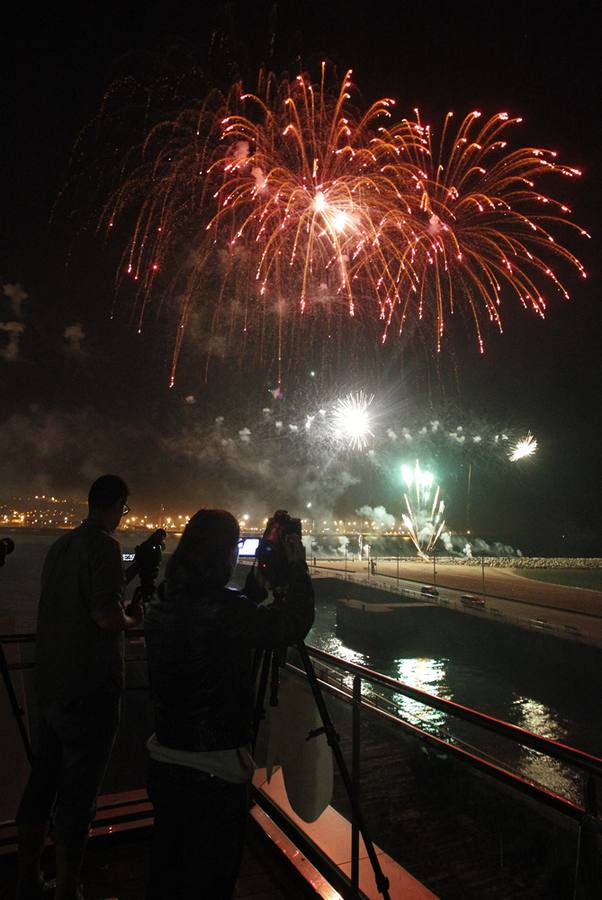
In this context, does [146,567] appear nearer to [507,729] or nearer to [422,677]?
[507,729]

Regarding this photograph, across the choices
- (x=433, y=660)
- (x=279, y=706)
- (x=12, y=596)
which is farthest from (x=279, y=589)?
(x=12, y=596)

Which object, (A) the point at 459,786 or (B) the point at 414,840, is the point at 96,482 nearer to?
(B) the point at 414,840

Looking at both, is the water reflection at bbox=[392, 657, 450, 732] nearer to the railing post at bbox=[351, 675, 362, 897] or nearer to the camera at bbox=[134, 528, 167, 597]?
the railing post at bbox=[351, 675, 362, 897]

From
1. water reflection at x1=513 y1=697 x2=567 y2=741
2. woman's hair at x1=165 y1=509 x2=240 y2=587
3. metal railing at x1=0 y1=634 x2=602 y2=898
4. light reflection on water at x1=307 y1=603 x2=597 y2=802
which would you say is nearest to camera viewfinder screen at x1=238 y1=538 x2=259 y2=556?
metal railing at x1=0 y1=634 x2=602 y2=898

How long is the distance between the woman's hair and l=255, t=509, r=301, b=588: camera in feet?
0.94

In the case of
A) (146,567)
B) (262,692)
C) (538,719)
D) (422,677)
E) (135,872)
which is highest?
(146,567)

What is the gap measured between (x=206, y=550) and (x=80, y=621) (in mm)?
940

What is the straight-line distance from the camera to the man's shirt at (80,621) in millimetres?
2514

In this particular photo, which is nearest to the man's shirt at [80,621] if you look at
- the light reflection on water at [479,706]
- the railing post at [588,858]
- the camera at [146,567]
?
the camera at [146,567]

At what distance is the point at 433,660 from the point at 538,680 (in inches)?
308

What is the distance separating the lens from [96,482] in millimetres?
2857

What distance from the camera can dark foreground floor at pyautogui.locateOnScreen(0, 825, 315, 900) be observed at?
9.87 feet

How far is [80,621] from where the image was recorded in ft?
8.39

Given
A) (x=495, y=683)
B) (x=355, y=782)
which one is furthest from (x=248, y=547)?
(x=495, y=683)
